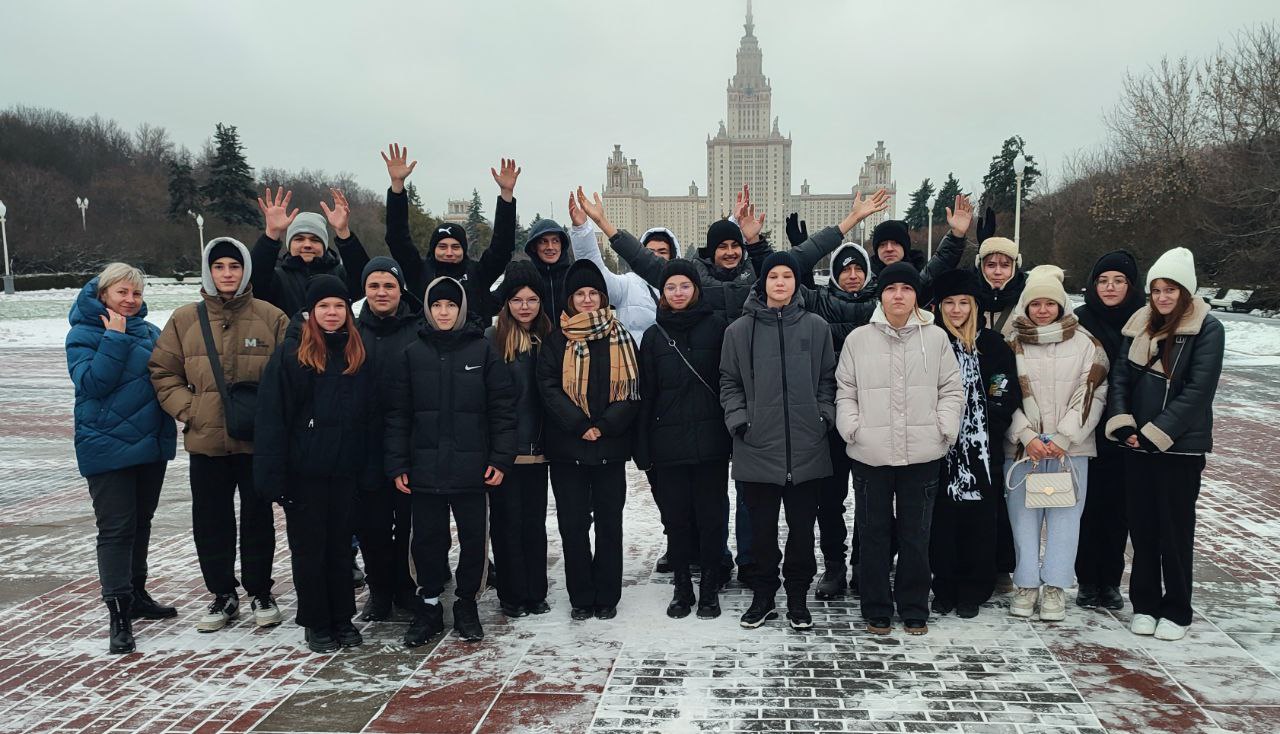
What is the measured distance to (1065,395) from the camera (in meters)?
4.35

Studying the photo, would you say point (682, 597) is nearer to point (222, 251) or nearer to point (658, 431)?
point (658, 431)

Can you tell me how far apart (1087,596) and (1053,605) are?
39 cm

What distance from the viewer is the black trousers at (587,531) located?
4.55 meters

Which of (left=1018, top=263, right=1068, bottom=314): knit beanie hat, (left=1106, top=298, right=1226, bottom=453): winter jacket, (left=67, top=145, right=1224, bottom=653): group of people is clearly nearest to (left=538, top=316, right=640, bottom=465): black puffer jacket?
(left=67, top=145, right=1224, bottom=653): group of people

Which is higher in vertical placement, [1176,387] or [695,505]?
[1176,387]

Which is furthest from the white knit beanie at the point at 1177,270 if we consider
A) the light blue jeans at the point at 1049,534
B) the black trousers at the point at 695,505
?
the black trousers at the point at 695,505

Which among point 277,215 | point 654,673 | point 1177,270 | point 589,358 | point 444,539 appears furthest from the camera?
point 277,215

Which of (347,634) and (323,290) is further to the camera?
(347,634)

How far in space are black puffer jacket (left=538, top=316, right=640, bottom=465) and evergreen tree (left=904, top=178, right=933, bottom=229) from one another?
65655 mm

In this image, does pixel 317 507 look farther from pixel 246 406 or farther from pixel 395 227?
pixel 395 227

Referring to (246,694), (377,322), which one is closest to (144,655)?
(246,694)

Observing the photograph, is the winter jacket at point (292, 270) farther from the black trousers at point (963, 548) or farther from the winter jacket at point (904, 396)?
the black trousers at point (963, 548)

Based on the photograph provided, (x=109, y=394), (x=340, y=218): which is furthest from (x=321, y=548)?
(x=340, y=218)

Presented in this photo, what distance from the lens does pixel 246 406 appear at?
4211 millimetres
